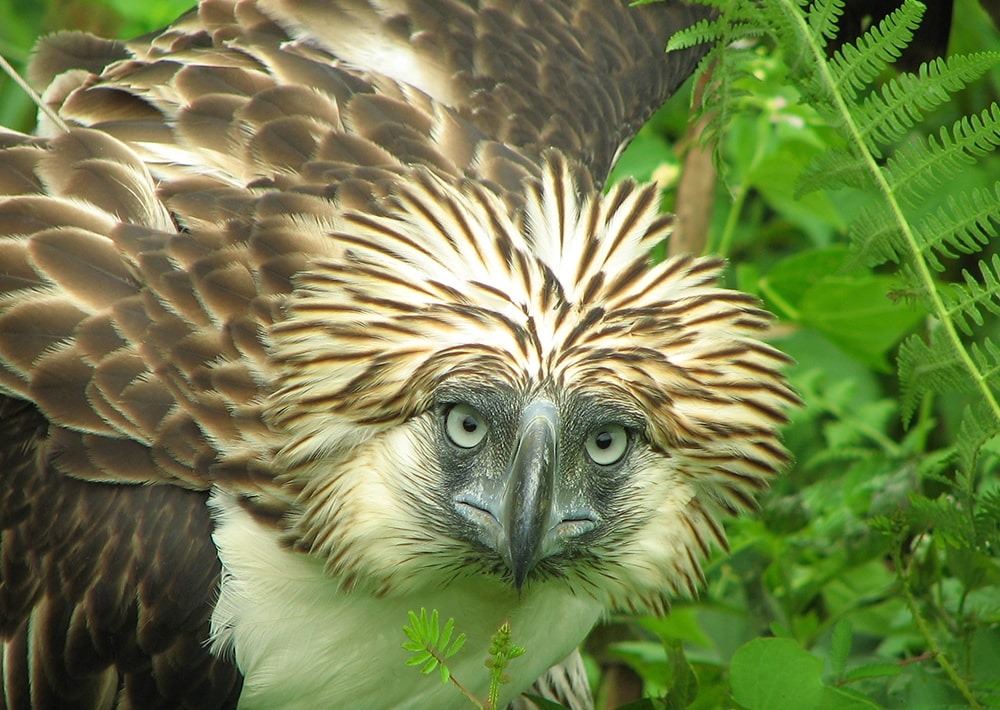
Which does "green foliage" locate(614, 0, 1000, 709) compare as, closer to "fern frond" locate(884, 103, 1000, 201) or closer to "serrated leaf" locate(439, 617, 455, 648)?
"fern frond" locate(884, 103, 1000, 201)

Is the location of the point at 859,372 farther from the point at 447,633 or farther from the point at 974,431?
the point at 447,633

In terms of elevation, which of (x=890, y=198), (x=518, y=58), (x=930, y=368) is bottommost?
(x=518, y=58)

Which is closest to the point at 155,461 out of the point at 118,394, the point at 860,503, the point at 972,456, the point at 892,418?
the point at 118,394

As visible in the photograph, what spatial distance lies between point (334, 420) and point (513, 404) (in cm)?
45

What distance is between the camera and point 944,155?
10.0ft

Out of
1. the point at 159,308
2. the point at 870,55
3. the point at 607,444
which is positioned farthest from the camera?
the point at 159,308

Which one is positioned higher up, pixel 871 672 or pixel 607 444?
pixel 607 444

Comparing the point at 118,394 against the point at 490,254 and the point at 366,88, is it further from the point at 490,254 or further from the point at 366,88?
the point at 366,88

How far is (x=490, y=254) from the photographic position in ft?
11.0

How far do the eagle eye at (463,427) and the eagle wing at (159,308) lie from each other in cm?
46

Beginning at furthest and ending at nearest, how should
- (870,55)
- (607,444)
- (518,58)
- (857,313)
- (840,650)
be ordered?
1. (857,313)
2. (518,58)
3. (840,650)
4. (607,444)
5. (870,55)

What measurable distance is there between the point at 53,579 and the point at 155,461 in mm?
418

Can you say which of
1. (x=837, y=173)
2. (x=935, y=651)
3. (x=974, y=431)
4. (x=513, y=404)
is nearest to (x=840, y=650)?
(x=935, y=651)

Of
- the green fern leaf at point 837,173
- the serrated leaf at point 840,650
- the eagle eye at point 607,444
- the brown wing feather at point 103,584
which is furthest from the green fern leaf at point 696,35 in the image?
the brown wing feather at point 103,584
